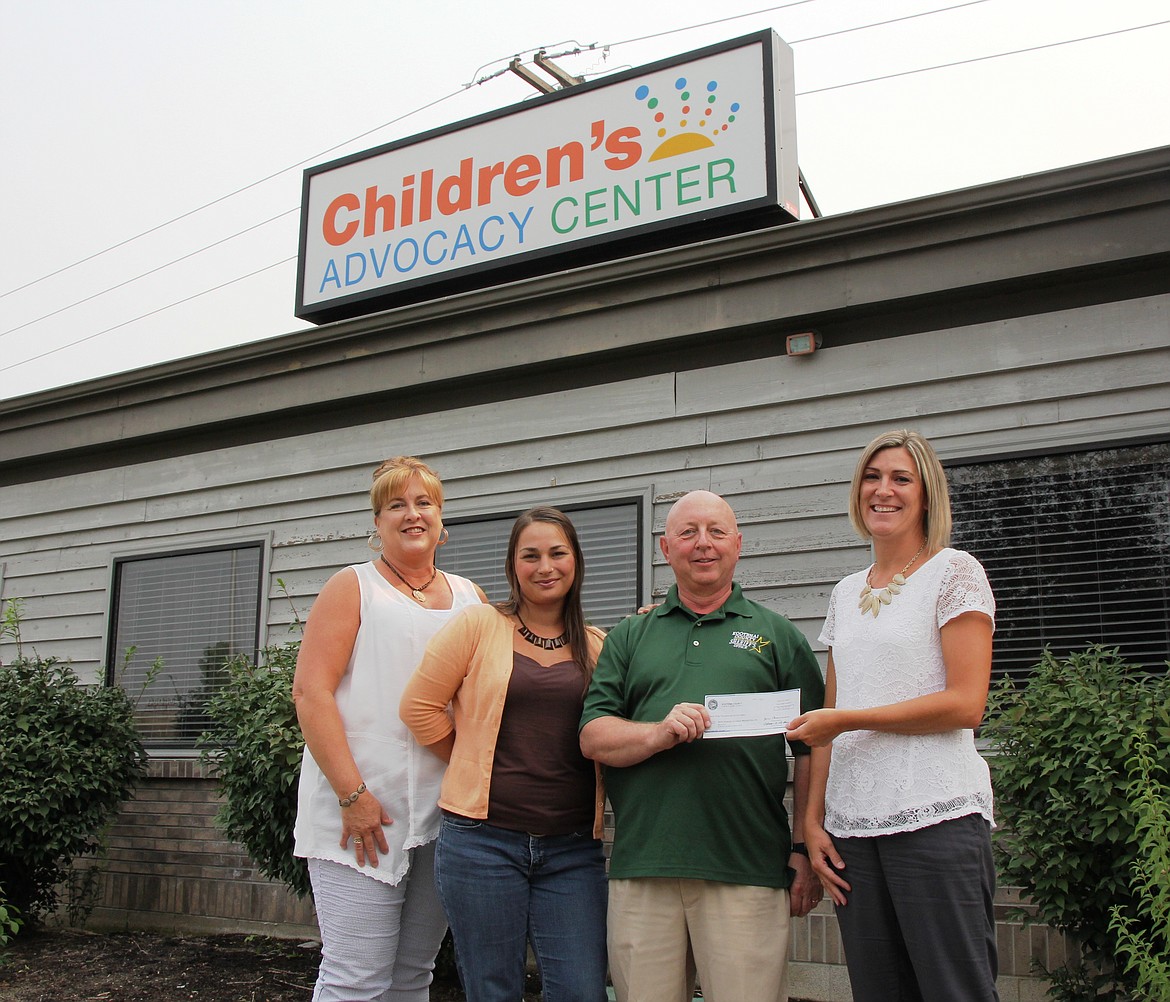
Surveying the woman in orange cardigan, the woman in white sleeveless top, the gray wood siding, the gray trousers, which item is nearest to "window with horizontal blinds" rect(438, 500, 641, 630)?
the gray wood siding

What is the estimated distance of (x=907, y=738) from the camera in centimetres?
250

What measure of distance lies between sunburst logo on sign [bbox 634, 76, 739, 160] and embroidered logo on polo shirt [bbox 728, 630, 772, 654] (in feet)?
12.5

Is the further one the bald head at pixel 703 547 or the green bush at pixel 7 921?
the green bush at pixel 7 921

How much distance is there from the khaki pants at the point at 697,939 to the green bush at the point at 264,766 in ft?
8.98

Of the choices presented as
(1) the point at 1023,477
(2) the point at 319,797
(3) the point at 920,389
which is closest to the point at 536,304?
(3) the point at 920,389

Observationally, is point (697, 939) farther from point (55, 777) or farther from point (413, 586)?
point (55, 777)

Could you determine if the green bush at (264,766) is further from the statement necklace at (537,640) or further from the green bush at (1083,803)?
the green bush at (1083,803)

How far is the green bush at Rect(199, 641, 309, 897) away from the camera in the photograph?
5172 millimetres

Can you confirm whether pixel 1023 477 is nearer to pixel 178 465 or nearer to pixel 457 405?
pixel 457 405

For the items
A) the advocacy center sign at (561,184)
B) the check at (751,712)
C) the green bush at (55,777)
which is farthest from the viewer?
the green bush at (55,777)

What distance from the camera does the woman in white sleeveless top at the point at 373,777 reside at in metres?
2.90

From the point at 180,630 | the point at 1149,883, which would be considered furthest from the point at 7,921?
the point at 1149,883

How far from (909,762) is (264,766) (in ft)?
11.5

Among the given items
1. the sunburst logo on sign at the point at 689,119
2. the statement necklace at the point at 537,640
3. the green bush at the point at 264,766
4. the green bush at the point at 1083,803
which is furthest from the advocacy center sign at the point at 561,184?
the statement necklace at the point at 537,640
